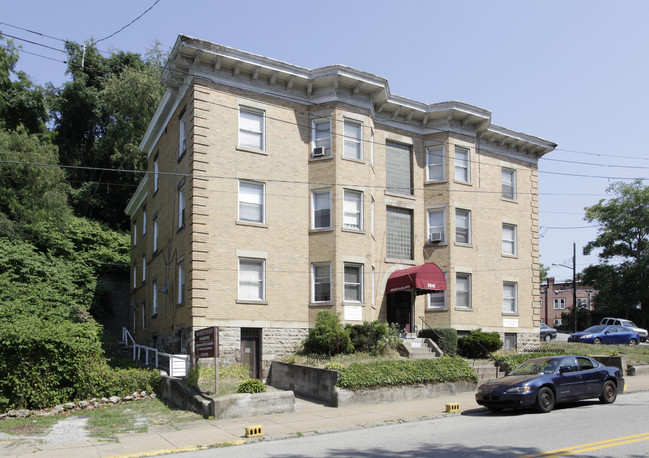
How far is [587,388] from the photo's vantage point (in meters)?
16.1

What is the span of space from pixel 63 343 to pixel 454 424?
11828mm

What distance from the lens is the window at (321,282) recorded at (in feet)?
79.8

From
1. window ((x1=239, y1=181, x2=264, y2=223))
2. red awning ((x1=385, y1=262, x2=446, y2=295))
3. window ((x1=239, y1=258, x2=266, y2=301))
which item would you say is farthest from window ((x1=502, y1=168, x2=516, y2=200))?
window ((x1=239, y1=258, x2=266, y2=301))


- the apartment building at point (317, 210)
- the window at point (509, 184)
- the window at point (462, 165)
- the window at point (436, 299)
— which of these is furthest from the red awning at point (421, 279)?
the window at point (509, 184)

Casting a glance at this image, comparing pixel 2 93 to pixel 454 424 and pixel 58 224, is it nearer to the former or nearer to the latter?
pixel 58 224

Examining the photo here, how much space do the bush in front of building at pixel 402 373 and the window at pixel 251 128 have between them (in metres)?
9.84

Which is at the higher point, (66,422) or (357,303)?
(357,303)

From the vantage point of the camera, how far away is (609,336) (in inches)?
1507

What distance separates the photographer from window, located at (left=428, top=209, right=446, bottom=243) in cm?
2836

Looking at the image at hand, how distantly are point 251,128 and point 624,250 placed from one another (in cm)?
4192

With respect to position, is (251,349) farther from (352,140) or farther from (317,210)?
(352,140)

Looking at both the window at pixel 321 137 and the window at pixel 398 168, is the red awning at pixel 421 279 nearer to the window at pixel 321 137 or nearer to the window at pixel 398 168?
the window at pixel 398 168

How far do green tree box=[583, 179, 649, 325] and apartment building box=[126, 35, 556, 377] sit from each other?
25.4 m

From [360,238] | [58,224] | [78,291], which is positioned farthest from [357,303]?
[58,224]
